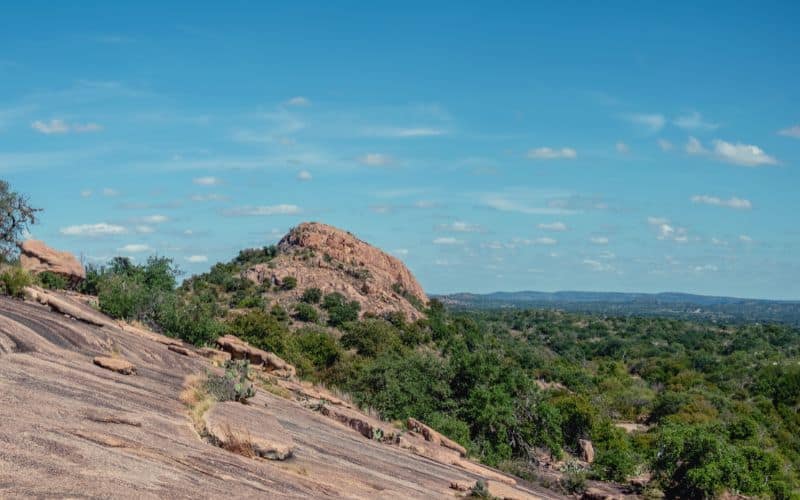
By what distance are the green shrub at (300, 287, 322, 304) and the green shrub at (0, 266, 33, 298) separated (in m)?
42.2

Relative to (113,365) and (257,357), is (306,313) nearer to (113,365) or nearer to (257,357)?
(257,357)

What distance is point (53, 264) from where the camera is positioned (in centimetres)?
2744

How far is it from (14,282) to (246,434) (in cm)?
1120

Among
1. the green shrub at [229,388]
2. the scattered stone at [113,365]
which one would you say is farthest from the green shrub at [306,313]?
the scattered stone at [113,365]

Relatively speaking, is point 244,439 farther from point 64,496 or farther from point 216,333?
point 216,333

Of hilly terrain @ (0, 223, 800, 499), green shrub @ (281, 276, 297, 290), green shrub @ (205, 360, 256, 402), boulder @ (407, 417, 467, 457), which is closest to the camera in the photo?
hilly terrain @ (0, 223, 800, 499)

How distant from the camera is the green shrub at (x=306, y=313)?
5722 cm

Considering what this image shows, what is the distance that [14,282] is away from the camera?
1939cm

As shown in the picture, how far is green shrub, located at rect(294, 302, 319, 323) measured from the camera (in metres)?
57.2

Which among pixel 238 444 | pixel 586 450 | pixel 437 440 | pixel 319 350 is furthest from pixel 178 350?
pixel 319 350

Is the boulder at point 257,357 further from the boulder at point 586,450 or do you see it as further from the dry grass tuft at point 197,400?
the boulder at point 586,450

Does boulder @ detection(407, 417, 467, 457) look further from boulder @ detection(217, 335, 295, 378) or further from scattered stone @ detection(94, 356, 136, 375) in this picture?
scattered stone @ detection(94, 356, 136, 375)

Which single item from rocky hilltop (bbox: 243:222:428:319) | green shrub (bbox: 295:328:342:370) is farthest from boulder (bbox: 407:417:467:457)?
rocky hilltop (bbox: 243:222:428:319)

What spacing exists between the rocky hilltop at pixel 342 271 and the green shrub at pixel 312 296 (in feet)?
2.89
